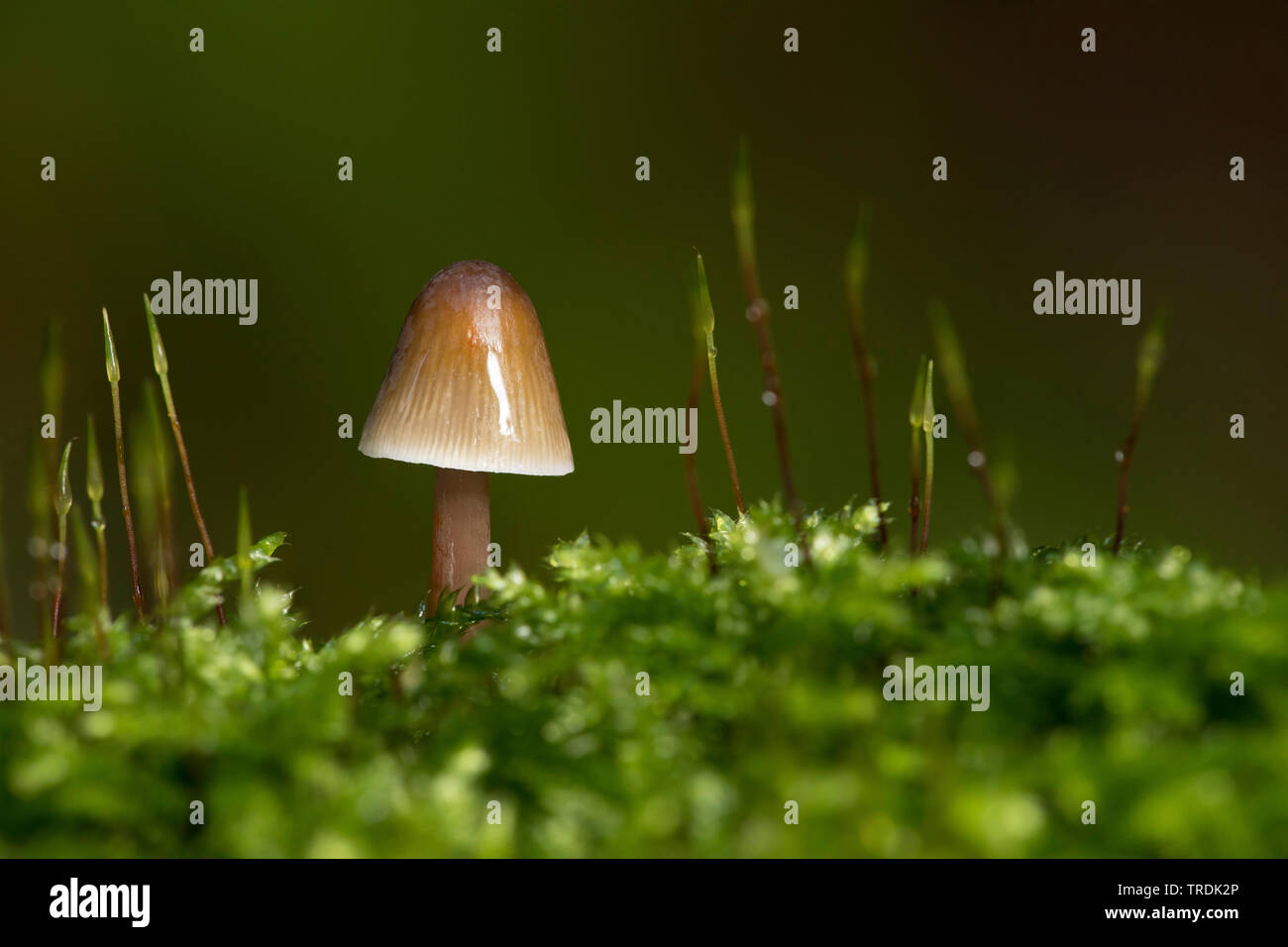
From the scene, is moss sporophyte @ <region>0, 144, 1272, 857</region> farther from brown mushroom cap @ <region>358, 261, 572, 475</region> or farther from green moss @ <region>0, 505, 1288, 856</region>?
brown mushroom cap @ <region>358, 261, 572, 475</region>

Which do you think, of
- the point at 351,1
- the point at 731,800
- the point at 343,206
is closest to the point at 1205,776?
the point at 731,800

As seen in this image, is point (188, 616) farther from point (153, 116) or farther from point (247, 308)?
point (153, 116)

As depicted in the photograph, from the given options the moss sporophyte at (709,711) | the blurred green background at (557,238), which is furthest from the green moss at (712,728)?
the blurred green background at (557,238)

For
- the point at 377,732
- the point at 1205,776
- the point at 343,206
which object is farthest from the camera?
the point at 343,206

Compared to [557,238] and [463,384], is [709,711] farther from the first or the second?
[557,238]

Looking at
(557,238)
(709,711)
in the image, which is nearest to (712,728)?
(709,711)

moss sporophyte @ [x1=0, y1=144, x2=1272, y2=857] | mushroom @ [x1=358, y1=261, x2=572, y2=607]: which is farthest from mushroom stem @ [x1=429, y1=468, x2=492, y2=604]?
moss sporophyte @ [x1=0, y1=144, x2=1272, y2=857]

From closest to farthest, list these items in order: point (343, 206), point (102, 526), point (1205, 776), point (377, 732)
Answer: point (1205, 776) → point (377, 732) → point (102, 526) → point (343, 206)
